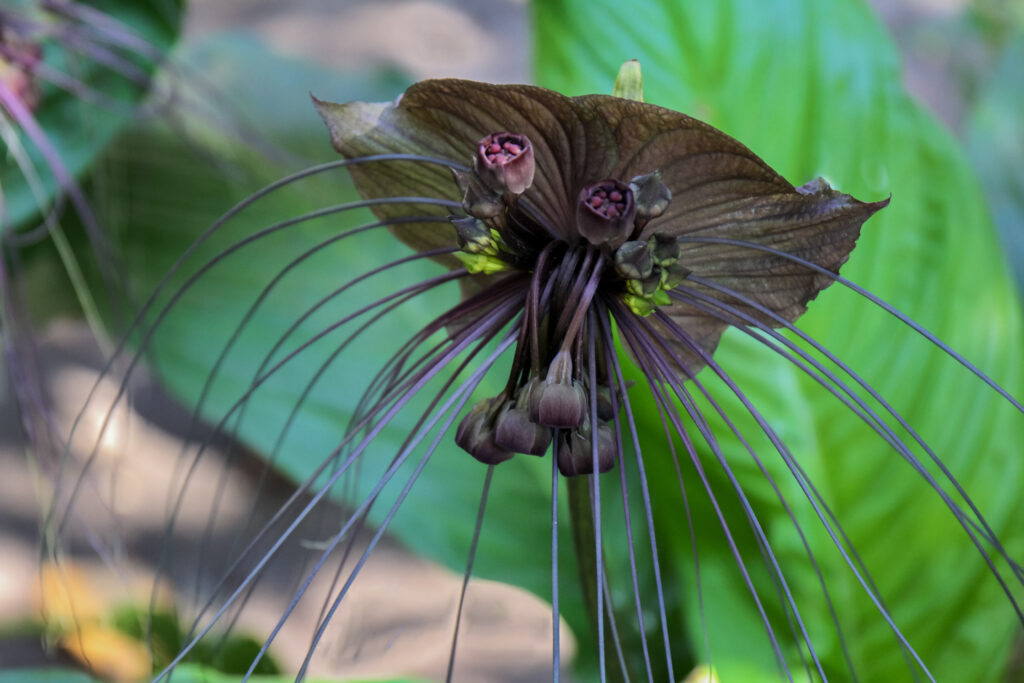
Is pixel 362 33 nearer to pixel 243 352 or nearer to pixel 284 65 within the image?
pixel 284 65

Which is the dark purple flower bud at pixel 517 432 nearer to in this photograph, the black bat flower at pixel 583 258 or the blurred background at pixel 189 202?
the black bat flower at pixel 583 258

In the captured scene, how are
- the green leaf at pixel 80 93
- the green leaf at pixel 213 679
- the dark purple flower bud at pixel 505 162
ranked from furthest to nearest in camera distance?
the green leaf at pixel 80 93, the green leaf at pixel 213 679, the dark purple flower bud at pixel 505 162

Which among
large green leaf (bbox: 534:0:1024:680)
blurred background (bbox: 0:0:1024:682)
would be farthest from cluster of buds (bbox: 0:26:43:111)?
large green leaf (bbox: 534:0:1024:680)

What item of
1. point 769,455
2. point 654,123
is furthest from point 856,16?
point 654,123

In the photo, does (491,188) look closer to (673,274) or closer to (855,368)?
(673,274)

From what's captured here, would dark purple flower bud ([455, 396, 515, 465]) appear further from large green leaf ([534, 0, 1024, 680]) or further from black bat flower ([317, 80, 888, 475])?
large green leaf ([534, 0, 1024, 680])

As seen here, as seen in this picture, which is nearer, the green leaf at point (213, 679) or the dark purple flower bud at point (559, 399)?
the dark purple flower bud at point (559, 399)

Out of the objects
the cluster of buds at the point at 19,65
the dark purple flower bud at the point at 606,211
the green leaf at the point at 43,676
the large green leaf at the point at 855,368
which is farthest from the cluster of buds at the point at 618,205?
the cluster of buds at the point at 19,65

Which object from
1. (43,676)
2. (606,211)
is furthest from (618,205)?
(43,676)
